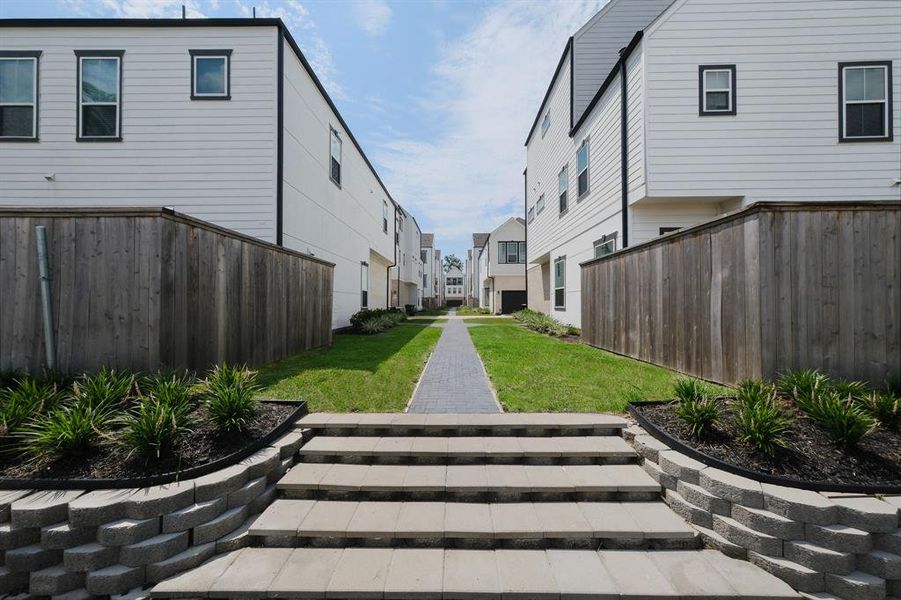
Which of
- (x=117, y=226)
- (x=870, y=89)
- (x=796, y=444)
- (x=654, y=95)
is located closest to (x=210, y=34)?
(x=117, y=226)

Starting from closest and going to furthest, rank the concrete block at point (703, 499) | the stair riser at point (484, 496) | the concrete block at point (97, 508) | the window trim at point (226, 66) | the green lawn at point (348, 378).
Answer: the concrete block at point (97, 508), the concrete block at point (703, 499), the stair riser at point (484, 496), the green lawn at point (348, 378), the window trim at point (226, 66)

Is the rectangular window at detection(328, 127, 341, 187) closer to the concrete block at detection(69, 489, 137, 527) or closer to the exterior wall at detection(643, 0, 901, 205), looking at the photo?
the exterior wall at detection(643, 0, 901, 205)

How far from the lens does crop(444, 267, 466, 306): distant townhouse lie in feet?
233

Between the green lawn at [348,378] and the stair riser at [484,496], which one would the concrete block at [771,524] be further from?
the green lawn at [348,378]

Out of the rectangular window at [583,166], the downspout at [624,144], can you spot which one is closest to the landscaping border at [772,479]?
the downspout at [624,144]

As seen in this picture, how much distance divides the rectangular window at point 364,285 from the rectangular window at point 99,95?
361 inches

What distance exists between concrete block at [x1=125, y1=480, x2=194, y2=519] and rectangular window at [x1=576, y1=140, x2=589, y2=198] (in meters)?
11.8

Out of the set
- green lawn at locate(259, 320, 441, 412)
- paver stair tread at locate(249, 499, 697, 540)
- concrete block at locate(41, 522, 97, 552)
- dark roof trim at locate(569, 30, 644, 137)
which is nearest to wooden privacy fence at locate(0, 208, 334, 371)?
green lawn at locate(259, 320, 441, 412)

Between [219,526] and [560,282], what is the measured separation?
42.3 ft

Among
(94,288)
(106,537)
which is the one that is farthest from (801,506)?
(94,288)

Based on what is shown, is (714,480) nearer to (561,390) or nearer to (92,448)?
(561,390)

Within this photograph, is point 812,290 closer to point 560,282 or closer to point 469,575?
point 469,575

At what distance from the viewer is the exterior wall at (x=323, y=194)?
384 inches

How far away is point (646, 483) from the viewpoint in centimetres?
327
